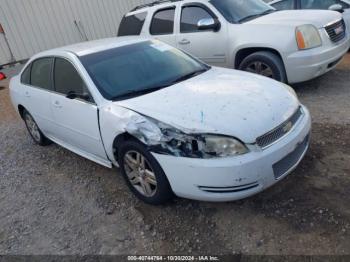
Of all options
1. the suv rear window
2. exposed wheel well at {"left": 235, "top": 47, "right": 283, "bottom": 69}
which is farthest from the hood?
the suv rear window

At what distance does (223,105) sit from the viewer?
320 cm

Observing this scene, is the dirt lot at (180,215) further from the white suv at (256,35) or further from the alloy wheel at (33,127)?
the white suv at (256,35)

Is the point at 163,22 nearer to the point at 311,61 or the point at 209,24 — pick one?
the point at 209,24

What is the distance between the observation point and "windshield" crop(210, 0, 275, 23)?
20.1 feet

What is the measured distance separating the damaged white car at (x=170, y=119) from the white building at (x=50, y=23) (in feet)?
21.7

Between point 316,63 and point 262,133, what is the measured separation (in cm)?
291

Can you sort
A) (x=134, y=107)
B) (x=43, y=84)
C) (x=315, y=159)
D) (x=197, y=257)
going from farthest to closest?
1. (x=43, y=84)
2. (x=315, y=159)
3. (x=134, y=107)
4. (x=197, y=257)

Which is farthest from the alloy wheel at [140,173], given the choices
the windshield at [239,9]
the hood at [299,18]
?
the windshield at [239,9]

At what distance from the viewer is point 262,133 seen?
295 cm

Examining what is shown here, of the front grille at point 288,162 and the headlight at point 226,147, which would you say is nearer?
the headlight at point 226,147

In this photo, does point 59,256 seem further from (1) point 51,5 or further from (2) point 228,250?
(1) point 51,5

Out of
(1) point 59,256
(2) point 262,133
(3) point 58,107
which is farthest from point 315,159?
(3) point 58,107

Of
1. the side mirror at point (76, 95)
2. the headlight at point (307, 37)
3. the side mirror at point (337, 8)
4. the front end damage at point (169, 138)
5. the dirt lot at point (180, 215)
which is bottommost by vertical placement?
the dirt lot at point (180, 215)

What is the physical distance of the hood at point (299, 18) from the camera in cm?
553
